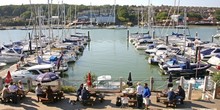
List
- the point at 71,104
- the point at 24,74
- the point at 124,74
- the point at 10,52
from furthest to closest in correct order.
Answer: the point at 10,52 < the point at 124,74 < the point at 24,74 < the point at 71,104

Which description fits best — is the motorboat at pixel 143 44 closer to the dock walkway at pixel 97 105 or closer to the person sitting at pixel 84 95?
the dock walkway at pixel 97 105

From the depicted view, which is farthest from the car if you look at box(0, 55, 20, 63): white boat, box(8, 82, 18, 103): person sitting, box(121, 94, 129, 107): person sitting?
box(0, 55, 20, 63): white boat

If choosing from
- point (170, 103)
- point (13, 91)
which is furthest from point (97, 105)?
point (13, 91)

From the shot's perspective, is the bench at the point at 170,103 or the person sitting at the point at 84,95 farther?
the person sitting at the point at 84,95

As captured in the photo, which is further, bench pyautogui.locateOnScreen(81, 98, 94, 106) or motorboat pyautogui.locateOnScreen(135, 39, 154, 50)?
motorboat pyautogui.locateOnScreen(135, 39, 154, 50)

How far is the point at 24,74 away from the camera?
28547mm

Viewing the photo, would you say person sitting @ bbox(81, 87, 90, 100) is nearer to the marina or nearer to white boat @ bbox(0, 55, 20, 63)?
the marina

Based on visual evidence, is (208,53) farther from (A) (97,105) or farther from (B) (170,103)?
(A) (97,105)

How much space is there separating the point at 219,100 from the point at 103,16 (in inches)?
6287

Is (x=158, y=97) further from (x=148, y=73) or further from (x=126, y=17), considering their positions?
(x=126, y=17)

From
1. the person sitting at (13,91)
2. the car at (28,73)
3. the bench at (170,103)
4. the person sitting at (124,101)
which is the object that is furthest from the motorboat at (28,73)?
the bench at (170,103)

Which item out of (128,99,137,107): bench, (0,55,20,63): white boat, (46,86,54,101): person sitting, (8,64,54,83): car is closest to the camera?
(128,99,137,107): bench

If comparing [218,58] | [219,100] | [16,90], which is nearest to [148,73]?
[218,58]

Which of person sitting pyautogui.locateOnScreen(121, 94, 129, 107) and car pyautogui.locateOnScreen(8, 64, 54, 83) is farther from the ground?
person sitting pyautogui.locateOnScreen(121, 94, 129, 107)
